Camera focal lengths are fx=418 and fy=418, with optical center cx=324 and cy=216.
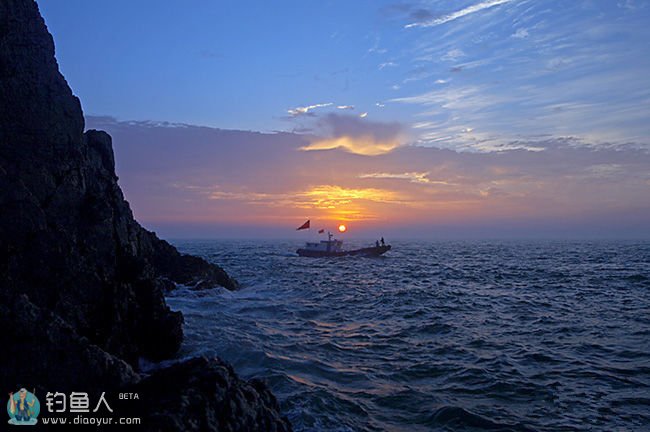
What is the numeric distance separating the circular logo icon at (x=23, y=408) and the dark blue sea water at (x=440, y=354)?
5337mm

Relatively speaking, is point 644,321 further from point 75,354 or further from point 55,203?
point 55,203

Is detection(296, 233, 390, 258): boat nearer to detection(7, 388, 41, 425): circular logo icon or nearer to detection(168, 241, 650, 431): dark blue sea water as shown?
detection(168, 241, 650, 431): dark blue sea water

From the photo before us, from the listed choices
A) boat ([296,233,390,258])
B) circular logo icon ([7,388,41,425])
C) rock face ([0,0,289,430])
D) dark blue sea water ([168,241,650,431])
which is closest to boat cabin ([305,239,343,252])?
boat ([296,233,390,258])

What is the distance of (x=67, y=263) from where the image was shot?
10734 millimetres

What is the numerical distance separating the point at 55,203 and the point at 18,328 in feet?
22.1

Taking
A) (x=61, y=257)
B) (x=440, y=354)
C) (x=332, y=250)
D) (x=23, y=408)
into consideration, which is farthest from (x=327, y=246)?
(x=23, y=408)

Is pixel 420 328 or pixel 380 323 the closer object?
pixel 420 328

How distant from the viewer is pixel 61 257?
34.7 feet

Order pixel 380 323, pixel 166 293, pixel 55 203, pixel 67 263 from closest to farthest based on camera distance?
1. pixel 67 263
2. pixel 55 203
3. pixel 380 323
4. pixel 166 293

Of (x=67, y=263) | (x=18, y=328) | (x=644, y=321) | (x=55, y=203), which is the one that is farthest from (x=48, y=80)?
(x=644, y=321)

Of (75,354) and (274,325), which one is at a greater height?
(75,354)

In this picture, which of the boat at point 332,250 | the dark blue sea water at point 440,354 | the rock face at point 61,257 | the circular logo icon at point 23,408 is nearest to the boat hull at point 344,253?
the boat at point 332,250

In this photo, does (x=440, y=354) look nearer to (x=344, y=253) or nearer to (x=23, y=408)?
(x=23, y=408)

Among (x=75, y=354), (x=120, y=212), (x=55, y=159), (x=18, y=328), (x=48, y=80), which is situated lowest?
(x=75, y=354)
